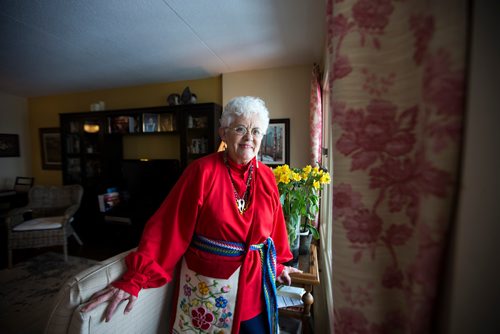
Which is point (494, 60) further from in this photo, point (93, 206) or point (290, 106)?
point (93, 206)

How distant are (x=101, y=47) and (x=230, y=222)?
95.5 inches

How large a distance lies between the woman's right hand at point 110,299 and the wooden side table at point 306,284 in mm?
750

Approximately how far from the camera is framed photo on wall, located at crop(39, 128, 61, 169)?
4.05 meters

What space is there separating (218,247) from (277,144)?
80.0 inches

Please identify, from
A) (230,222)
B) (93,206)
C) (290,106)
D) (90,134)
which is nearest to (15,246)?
(93,206)

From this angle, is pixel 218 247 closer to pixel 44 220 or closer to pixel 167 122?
pixel 167 122

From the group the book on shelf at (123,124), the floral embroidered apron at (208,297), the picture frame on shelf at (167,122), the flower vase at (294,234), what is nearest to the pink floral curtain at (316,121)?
the flower vase at (294,234)

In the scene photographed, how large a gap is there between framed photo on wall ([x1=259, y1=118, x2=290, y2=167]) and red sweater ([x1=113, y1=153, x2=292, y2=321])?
1.83 m

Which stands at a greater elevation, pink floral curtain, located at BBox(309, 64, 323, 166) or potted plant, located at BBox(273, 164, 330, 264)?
pink floral curtain, located at BBox(309, 64, 323, 166)

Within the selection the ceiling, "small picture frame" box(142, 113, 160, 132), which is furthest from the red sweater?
"small picture frame" box(142, 113, 160, 132)

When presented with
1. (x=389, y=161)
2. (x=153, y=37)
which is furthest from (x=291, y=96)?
(x=389, y=161)

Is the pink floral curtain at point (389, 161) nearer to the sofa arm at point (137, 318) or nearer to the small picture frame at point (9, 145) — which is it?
the sofa arm at point (137, 318)

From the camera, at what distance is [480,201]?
245 mm

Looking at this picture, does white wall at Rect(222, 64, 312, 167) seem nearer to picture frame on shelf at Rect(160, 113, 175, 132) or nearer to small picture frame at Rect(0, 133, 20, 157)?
picture frame on shelf at Rect(160, 113, 175, 132)
